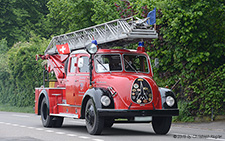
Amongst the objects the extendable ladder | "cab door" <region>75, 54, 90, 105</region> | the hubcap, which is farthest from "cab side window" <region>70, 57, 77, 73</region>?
the hubcap

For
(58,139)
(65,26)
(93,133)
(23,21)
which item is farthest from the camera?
(23,21)

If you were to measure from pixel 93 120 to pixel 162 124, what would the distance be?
85.9 inches

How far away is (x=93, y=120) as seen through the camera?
14.2m

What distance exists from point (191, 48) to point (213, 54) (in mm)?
937

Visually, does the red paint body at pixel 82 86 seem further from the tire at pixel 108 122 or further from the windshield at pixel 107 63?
the tire at pixel 108 122

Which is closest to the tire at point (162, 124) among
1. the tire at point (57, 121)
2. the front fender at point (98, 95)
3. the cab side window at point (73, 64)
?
the front fender at point (98, 95)

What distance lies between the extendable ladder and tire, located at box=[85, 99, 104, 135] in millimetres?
2443

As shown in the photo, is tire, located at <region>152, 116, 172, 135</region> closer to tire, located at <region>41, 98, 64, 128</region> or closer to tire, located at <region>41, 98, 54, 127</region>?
tire, located at <region>41, 98, 64, 128</region>

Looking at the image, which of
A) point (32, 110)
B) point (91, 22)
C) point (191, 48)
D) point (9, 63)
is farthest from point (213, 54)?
point (9, 63)

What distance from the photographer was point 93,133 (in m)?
14.2

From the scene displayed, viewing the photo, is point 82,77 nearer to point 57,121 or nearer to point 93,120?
point 93,120

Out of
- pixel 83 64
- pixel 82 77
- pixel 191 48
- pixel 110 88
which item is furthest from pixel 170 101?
pixel 191 48

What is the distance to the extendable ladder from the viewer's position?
49.9 feet

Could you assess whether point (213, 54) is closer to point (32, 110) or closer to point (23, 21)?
point (32, 110)
